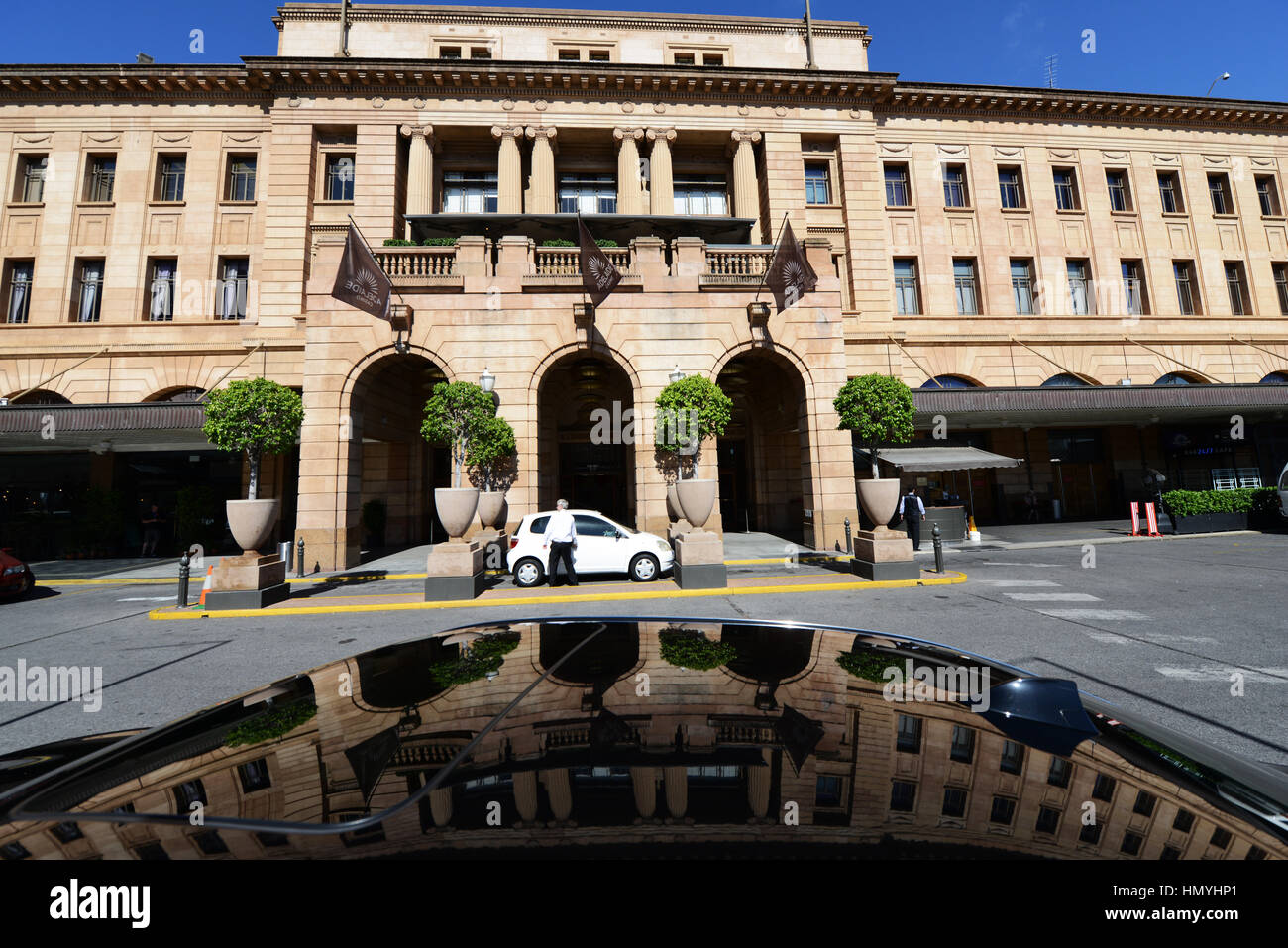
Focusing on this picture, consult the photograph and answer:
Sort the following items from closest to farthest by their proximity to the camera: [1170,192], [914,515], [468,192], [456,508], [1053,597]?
[1053,597]
[456,508]
[914,515]
[468,192]
[1170,192]

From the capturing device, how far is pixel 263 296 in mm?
19828

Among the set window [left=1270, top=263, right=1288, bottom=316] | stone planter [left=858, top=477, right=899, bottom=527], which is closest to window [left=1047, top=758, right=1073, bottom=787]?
stone planter [left=858, top=477, right=899, bottom=527]

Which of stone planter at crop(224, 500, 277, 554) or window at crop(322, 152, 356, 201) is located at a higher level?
window at crop(322, 152, 356, 201)

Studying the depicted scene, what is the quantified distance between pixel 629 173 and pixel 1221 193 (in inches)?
1175

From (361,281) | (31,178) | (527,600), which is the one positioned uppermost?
(31,178)

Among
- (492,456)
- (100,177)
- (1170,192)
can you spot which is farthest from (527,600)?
(1170,192)

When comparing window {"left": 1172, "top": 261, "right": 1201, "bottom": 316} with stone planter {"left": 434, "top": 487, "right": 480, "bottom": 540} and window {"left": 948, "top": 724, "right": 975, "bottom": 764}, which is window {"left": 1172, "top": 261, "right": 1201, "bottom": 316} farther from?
window {"left": 948, "top": 724, "right": 975, "bottom": 764}

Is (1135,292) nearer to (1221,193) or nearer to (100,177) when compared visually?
(1221,193)

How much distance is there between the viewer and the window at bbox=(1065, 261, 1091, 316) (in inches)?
920

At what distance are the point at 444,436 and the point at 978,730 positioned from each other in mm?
12913

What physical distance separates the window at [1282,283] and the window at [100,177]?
53535 mm

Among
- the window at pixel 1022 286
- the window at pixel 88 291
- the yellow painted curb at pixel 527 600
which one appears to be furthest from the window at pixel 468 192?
the window at pixel 1022 286

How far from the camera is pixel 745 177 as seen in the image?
21484 millimetres

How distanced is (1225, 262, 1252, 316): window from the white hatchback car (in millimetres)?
32389
